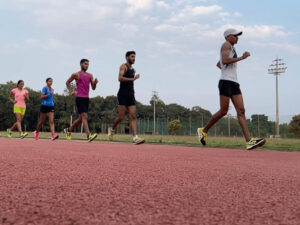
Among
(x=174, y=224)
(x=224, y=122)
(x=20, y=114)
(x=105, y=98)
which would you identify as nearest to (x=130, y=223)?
(x=174, y=224)

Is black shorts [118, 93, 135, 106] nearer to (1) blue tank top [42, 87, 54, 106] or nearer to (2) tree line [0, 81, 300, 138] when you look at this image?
(1) blue tank top [42, 87, 54, 106]

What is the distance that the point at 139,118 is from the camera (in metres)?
64.6

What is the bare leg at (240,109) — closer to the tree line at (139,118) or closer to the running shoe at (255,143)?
the running shoe at (255,143)

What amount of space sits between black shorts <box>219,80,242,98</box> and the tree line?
26784 millimetres

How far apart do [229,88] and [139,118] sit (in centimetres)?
5857

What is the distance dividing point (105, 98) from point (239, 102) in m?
62.0

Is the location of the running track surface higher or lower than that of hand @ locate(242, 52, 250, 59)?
lower

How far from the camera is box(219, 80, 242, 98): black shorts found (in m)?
6.10

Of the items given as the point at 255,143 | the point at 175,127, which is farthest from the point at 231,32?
the point at 175,127

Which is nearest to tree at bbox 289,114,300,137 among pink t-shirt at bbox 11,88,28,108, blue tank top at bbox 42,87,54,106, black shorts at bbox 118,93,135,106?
pink t-shirt at bbox 11,88,28,108

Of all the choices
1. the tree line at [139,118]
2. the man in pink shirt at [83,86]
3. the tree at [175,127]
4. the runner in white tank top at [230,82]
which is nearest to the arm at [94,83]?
the man in pink shirt at [83,86]

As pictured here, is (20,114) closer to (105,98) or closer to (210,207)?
(210,207)

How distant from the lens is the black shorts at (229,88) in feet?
20.0

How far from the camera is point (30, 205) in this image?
148 cm
